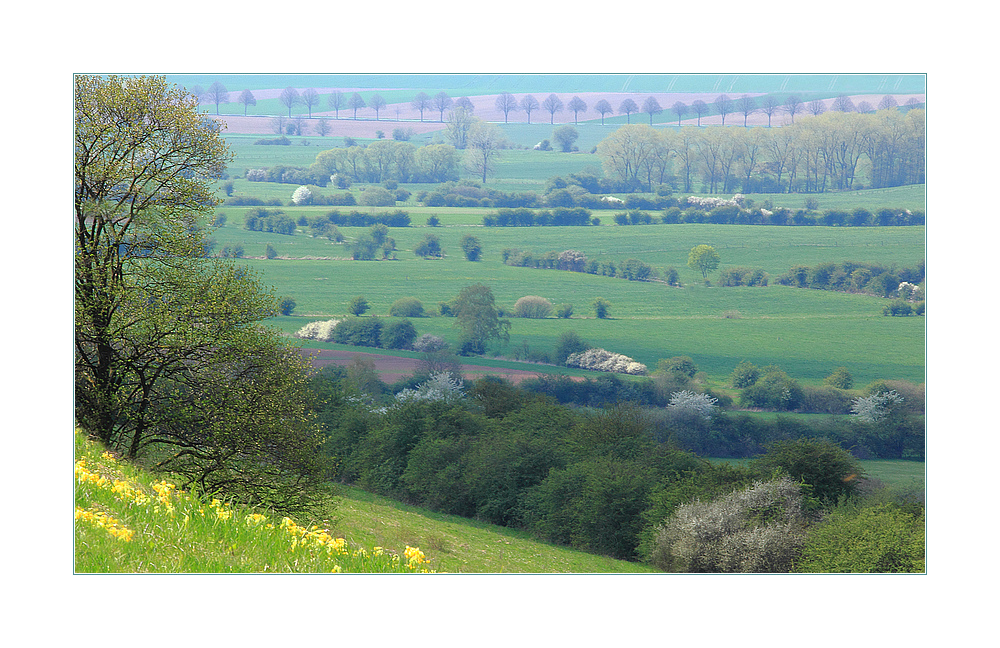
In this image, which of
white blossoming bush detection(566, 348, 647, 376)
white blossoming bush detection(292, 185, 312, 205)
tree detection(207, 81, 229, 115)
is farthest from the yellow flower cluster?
white blossoming bush detection(566, 348, 647, 376)

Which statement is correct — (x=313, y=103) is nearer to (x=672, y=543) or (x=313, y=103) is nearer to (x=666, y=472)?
(x=666, y=472)

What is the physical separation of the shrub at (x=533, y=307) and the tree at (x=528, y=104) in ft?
181

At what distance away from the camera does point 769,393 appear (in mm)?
113000

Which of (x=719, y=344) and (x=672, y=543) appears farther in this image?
(x=719, y=344)

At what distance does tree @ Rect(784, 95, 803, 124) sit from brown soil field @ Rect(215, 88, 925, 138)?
54.2 inches

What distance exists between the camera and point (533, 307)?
132m

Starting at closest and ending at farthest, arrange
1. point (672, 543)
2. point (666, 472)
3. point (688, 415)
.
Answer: point (672, 543), point (666, 472), point (688, 415)

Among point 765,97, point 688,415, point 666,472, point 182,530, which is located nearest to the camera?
point 182,530

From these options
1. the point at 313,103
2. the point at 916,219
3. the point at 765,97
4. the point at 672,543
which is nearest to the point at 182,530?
the point at 672,543

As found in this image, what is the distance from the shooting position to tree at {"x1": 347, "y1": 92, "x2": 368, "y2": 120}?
50203 millimetres

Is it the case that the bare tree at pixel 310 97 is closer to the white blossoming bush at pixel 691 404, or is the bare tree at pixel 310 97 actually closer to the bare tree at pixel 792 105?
the bare tree at pixel 792 105

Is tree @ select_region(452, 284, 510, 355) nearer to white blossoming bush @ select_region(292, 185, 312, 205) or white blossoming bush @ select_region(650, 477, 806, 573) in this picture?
white blossoming bush @ select_region(292, 185, 312, 205)

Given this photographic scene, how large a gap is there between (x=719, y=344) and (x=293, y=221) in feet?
233

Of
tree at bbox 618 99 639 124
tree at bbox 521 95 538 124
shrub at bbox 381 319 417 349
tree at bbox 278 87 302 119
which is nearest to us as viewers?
tree at bbox 278 87 302 119
